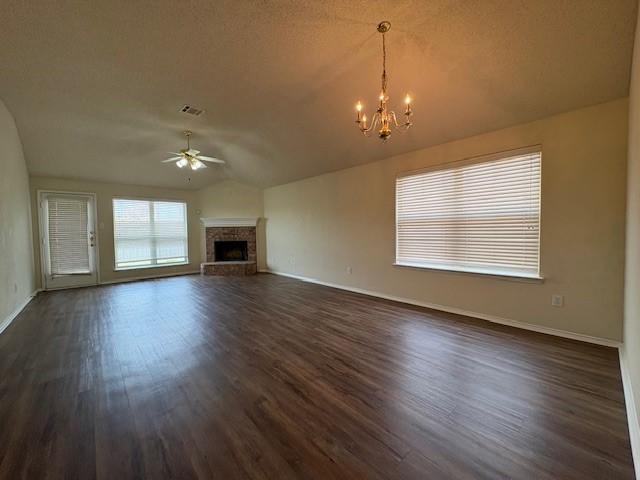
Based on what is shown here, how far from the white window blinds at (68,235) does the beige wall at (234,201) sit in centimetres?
262

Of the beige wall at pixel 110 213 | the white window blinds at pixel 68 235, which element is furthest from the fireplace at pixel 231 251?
the white window blinds at pixel 68 235

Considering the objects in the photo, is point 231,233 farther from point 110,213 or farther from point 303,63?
point 303,63

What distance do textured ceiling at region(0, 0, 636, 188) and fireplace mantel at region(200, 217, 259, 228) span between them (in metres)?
3.48

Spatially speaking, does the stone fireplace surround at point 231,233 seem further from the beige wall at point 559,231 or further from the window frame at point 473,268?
the window frame at point 473,268

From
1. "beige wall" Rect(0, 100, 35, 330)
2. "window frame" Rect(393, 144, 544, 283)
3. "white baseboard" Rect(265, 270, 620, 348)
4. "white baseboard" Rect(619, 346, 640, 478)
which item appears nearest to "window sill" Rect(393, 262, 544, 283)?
"window frame" Rect(393, 144, 544, 283)

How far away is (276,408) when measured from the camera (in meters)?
1.87

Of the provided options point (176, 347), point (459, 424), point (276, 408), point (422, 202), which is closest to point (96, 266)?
point (176, 347)

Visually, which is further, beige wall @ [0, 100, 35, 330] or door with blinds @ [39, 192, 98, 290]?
door with blinds @ [39, 192, 98, 290]

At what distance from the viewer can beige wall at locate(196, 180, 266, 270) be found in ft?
A: 25.5

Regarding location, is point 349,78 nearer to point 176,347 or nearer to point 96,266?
point 176,347

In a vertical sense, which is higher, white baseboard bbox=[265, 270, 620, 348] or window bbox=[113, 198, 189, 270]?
window bbox=[113, 198, 189, 270]

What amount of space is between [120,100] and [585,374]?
5.85m

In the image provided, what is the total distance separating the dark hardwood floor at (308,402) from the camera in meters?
1.42

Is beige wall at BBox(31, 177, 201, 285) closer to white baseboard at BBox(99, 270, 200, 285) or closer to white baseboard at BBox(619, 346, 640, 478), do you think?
white baseboard at BBox(99, 270, 200, 285)
